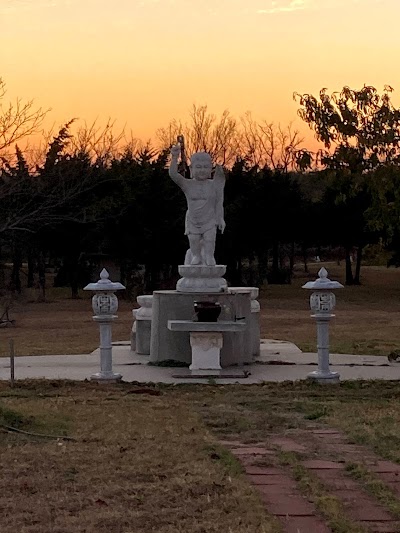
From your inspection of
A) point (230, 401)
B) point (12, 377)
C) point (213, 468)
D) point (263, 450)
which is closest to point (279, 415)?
point (230, 401)

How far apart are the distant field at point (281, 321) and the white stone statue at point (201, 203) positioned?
12.7 ft

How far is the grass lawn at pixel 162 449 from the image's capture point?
5.61m

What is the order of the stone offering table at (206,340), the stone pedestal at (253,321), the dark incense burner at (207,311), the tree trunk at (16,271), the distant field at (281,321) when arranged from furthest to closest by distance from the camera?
the tree trunk at (16,271) < the distant field at (281,321) < the stone pedestal at (253,321) < the dark incense burner at (207,311) < the stone offering table at (206,340)

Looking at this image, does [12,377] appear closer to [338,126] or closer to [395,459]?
[338,126]

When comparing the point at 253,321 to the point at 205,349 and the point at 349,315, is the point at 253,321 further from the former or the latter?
the point at 349,315

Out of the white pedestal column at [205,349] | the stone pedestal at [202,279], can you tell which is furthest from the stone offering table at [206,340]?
the stone pedestal at [202,279]

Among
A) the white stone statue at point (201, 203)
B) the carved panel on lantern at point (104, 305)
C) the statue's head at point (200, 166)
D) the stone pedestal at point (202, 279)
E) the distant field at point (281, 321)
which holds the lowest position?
the distant field at point (281, 321)

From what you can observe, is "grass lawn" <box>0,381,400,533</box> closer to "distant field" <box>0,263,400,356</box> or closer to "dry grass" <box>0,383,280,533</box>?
"dry grass" <box>0,383,280,533</box>

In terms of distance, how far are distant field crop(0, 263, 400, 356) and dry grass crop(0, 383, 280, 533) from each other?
8881 millimetres

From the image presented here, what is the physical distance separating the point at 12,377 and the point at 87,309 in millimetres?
22417

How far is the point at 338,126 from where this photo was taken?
13070 mm

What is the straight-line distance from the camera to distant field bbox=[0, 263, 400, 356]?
19.6m

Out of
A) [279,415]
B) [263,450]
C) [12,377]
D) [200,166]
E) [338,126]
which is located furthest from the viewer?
[200,166]

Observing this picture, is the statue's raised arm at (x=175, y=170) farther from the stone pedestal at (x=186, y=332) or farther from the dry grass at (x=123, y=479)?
the dry grass at (x=123, y=479)
